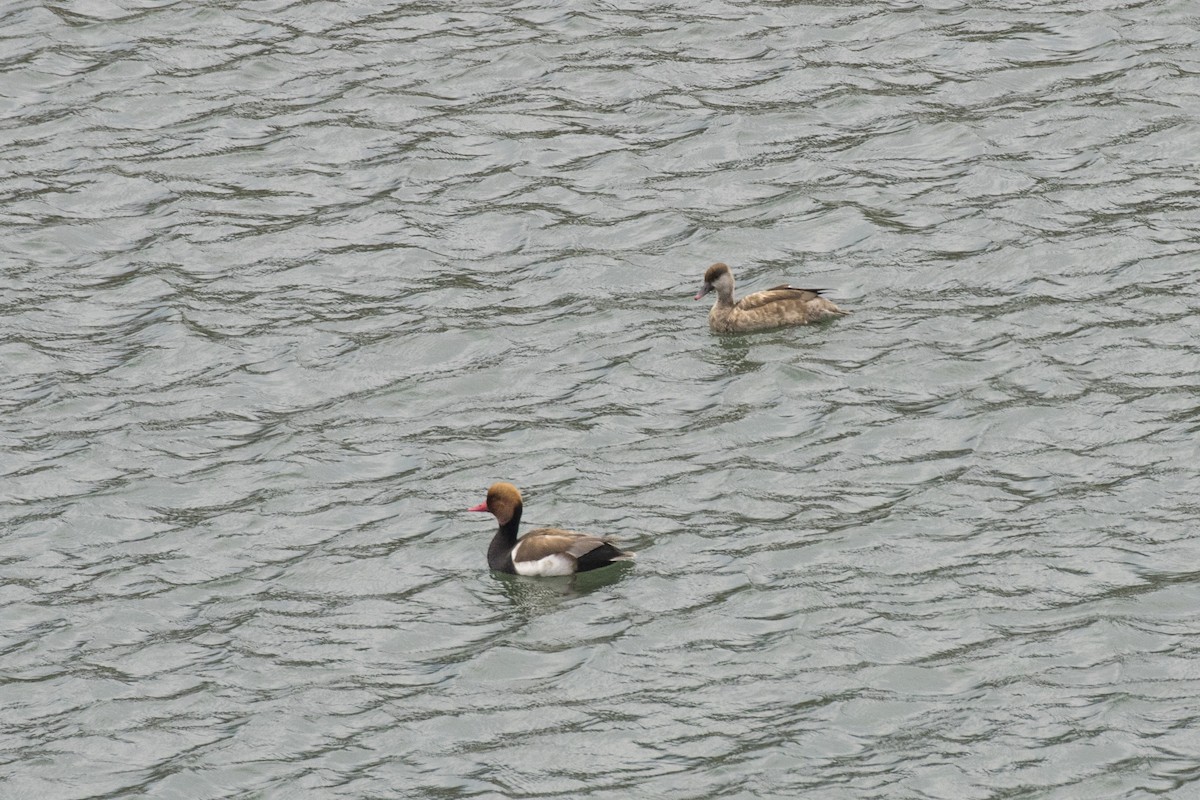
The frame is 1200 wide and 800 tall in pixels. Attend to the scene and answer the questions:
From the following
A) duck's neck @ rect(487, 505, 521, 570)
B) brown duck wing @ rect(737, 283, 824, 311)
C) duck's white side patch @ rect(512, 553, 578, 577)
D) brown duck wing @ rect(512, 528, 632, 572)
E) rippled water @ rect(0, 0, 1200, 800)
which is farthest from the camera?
brown duck wing @ rect(737, 283, 824, 311)

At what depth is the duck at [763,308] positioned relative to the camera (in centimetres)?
2006

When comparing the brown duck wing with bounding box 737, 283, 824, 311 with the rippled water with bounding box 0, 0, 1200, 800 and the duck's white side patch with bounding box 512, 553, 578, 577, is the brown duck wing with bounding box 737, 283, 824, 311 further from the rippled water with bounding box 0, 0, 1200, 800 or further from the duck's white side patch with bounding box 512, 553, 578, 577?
the duck's white side patch with bounding box 512, 553, 578, 577

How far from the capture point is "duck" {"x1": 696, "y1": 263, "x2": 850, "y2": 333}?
2006 cm

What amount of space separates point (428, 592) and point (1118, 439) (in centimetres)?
586

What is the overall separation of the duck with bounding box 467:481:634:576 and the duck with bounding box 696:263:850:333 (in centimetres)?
393

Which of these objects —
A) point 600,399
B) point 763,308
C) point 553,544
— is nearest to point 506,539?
point 553,544

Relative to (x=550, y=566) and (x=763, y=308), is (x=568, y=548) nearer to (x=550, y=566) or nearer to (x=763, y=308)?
(x=550, y=566)

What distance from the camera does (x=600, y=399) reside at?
1908cm

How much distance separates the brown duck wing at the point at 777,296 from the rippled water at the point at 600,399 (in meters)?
0.33

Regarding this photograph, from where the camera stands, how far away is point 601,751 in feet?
46.7

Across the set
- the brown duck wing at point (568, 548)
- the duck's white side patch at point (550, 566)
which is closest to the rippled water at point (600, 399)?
the duck's white side patch at point (550, 566)

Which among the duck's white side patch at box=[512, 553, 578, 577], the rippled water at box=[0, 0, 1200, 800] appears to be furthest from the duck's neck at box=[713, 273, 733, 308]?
the duck's white side patch at box=[512, 553, 578, 577]

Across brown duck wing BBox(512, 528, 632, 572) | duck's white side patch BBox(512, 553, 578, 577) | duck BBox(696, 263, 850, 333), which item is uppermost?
duck BBox(696, 263, 850, 333)

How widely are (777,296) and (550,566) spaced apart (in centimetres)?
469
